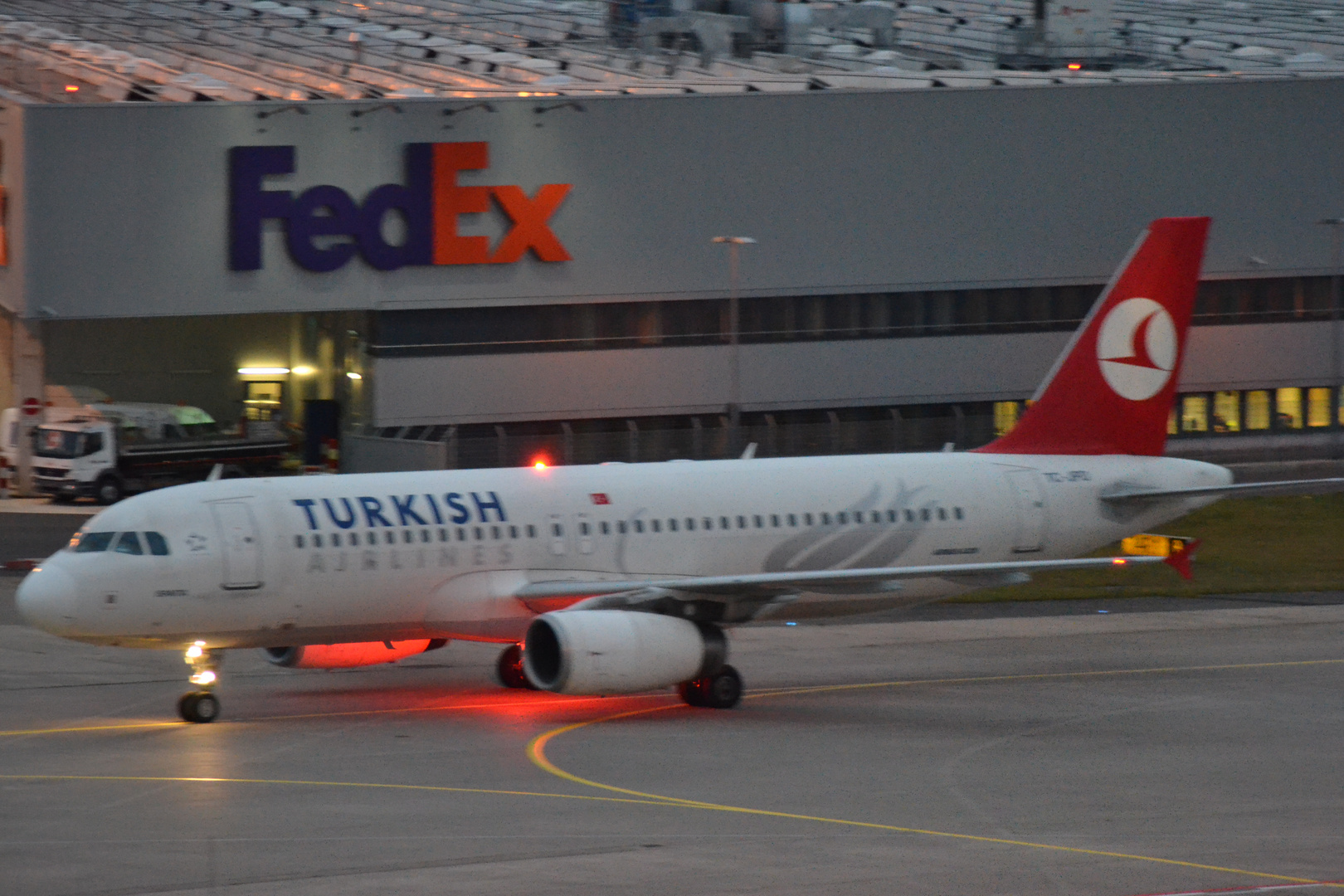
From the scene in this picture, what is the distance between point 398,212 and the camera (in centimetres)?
6462

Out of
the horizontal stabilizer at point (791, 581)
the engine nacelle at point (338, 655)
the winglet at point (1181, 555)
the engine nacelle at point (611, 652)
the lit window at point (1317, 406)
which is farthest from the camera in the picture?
the lit window at point (1317, 406)

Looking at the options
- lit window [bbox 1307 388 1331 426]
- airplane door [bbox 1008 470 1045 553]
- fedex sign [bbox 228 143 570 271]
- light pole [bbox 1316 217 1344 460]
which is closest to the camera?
airplane door [bbox 1008 470 1045 553]

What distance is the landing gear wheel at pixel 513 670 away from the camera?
1293 inches

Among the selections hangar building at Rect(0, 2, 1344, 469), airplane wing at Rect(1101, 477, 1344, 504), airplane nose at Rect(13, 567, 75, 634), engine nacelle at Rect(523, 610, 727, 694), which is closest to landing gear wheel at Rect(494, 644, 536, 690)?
engine nacelle at Rect(523, 610, 727, 694)

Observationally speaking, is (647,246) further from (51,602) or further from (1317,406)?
(51,602)

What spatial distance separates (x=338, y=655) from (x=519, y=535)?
370 centimetres

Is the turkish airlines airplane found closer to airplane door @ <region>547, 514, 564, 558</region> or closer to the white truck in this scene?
airplane door @ <region>547, 514, 564, 558</region>

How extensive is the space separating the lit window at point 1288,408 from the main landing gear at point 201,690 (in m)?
56.3

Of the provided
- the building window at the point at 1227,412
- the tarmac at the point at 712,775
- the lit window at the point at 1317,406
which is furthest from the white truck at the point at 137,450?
the lit window at the point at 1317,406

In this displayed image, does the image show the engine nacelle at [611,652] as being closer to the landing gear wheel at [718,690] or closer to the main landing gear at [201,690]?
the landing gear wheel at [718,690]

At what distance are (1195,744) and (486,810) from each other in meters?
10.9

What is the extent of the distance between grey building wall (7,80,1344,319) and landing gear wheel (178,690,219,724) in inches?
1384

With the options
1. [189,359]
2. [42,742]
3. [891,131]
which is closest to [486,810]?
[42,742]

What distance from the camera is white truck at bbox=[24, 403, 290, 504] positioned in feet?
204
